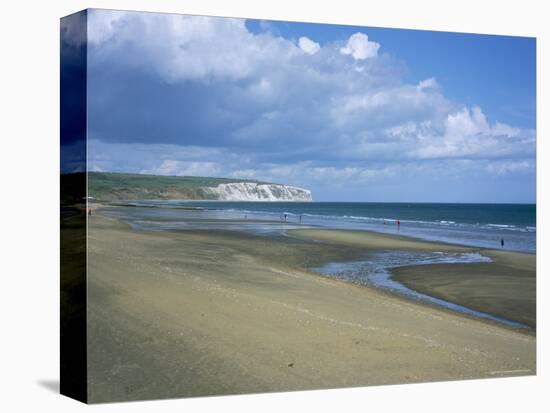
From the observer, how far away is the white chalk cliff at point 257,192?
8.48m

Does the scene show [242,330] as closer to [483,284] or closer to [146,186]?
[146,186]

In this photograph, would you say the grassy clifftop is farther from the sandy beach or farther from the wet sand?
the wet sand

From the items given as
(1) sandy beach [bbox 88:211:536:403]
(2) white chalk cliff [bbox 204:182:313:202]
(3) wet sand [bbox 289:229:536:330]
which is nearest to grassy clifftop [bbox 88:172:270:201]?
(2) white chalk cliff [bbox 204:182:313:202]

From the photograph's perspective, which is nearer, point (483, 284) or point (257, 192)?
point (257, 192)

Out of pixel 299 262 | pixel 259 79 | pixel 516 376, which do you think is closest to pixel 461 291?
pixel 516 376

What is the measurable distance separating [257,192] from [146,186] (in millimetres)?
1455

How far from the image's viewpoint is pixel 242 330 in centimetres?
766

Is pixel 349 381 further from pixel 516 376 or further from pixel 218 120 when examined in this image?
pixel 218 120

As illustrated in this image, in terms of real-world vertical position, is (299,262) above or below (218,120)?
below

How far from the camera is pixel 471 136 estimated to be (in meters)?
9.23

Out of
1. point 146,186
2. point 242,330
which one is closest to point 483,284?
point 242,330

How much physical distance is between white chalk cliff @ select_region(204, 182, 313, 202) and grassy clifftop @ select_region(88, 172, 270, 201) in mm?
89

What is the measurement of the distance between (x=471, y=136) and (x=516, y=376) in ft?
10.1

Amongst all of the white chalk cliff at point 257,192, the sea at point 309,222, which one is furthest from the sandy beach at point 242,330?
the white chalk cliff at point 257,192
